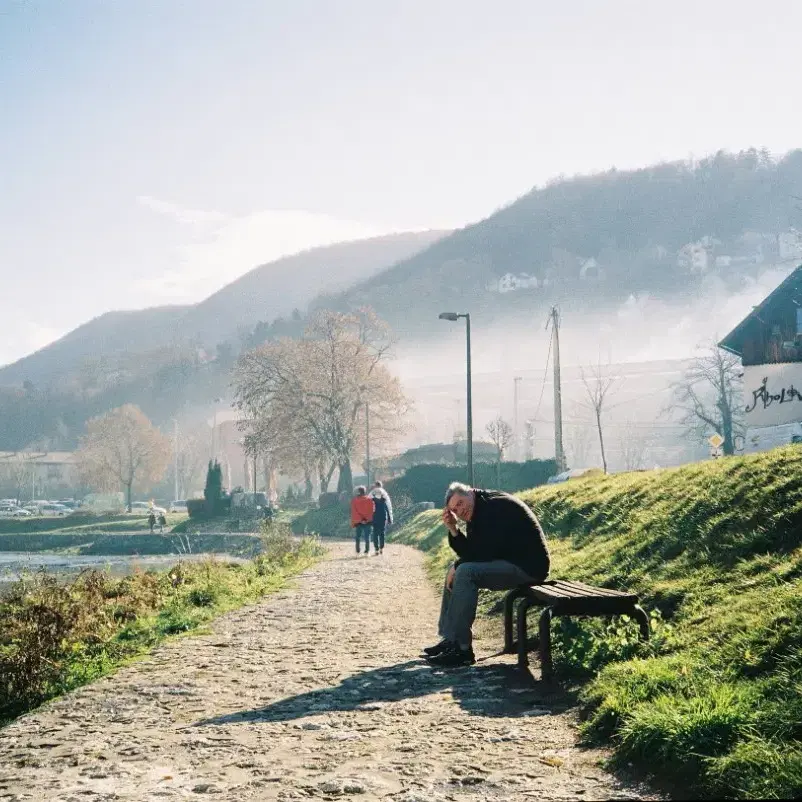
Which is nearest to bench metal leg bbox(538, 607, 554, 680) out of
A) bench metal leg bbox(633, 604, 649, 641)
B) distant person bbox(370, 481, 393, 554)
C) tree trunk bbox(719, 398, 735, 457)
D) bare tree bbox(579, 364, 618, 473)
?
bench metal leg bbox(633, 604, 649, 641)

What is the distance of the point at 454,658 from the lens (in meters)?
8.43

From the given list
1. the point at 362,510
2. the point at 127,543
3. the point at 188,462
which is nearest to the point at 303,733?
the point at 362,510

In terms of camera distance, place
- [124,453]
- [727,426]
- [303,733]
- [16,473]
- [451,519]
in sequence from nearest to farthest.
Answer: [303,733] < [451,519] < [727,426] < [124,453] < [16,473]

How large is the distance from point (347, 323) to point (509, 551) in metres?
63.4

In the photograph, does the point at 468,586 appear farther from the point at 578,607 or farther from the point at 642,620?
the point at 642,620

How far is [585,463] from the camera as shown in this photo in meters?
142

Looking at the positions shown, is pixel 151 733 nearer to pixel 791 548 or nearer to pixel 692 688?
pixel 692 688

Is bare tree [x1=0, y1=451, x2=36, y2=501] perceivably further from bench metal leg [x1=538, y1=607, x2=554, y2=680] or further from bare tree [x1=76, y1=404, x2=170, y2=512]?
bench metal leg [x1=538, y1=607, x2=554, y2=680]

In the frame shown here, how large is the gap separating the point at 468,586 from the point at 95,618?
201 inches

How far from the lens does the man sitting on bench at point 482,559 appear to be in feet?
28.0

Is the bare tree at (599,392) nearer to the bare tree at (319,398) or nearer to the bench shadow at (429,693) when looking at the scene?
the bare tree at (319,398)

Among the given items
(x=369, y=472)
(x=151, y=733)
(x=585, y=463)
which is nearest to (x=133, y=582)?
(x=151, y=733)

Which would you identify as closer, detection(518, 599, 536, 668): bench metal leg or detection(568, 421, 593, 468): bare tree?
detection(518, 599, 536, 668): bench metal leg

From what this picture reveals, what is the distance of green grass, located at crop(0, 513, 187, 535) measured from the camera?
73125 mm
